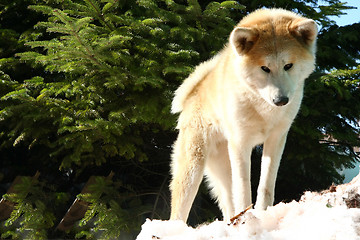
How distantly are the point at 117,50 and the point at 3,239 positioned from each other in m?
3.09

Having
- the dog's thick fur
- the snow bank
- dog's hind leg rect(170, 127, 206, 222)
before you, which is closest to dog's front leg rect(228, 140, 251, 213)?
the dog's thick fur

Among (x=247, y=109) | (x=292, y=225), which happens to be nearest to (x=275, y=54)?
(x=247, y=109)

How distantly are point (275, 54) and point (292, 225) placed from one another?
1513mm

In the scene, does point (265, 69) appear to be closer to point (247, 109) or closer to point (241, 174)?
point (247, 109)

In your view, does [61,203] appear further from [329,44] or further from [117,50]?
[329,44]

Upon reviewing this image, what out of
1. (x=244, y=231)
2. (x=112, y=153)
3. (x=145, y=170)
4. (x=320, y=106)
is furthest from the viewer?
(x=145, y=170)

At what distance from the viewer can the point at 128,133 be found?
4.84 meters

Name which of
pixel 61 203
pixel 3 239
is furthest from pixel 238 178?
pixel 3 239

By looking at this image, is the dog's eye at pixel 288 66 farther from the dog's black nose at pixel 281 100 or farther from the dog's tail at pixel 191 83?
the dog's tail at pixel 191 83

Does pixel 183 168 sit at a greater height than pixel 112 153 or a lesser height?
greater

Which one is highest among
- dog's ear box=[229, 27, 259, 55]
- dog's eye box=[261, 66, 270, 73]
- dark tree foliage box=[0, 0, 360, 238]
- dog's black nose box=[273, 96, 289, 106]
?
dog's ear box=[229, 27, 259, 55]

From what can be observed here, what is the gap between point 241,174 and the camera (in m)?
2.62

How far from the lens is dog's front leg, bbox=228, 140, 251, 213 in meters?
2.59

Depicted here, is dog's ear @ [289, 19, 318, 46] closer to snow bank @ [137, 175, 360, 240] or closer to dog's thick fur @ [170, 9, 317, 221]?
dog's thick fur @ [170, 9, 317, 221]
